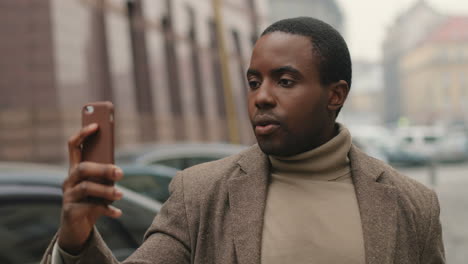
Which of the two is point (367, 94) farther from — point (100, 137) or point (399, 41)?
point (100, 137)

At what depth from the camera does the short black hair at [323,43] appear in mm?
1954

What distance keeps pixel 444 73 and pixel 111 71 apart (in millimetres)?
65690

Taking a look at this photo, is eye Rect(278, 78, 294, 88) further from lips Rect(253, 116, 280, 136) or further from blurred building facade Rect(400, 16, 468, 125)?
blurred building facade Rect(400, 16, 468, 125)

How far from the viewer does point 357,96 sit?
10675 cm

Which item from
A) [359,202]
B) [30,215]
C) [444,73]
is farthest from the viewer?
[444,73]

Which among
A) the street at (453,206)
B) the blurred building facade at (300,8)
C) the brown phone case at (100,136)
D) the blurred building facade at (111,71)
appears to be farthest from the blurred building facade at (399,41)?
the brown phone case at (100,136)

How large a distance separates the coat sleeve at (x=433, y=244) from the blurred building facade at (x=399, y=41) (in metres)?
81.9

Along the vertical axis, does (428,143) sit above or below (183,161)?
below

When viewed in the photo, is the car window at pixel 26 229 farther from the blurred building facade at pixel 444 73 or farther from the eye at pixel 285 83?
the blurred building facade at pixel 444 73

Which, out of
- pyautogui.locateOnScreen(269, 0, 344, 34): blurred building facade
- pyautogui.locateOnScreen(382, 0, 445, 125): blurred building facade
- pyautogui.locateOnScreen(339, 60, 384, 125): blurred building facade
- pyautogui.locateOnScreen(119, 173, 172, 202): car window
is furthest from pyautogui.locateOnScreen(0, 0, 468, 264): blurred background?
pyautogui.locateOnScreen(339, 60, 384, 125): blurred building facade

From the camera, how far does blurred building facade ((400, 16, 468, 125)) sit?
250ft

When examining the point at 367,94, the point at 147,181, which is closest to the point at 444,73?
the point at 367,94

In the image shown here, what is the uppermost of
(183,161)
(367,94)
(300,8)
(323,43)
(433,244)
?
(300,8)

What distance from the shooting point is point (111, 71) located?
1742 cm
